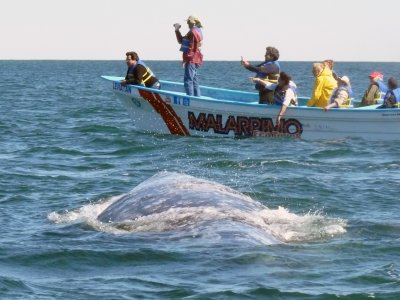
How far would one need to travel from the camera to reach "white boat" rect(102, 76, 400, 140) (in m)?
20.5

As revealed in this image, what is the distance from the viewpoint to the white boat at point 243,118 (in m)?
20.5

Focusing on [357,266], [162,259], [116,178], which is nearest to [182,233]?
[162,259]

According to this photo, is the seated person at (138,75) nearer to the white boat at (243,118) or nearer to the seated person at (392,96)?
the white boat at (243,118)

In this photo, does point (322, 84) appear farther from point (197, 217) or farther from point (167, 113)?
point (197, 217)

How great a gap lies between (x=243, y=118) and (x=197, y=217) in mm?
10609

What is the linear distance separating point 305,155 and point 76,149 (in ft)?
15.3

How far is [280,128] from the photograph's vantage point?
68.3 feet

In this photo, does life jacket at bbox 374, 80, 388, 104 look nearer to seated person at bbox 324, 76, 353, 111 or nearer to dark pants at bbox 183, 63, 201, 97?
seated person at bbox 324, 76, 353, 111

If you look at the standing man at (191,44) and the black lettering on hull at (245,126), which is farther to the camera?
the standing man at (191,44)

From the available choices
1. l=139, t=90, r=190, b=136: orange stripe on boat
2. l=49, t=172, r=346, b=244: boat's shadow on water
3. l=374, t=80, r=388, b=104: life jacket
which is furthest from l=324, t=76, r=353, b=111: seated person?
l=49, t=172, r=346, b=244: boat's shadow on water

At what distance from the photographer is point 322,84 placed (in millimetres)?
20688

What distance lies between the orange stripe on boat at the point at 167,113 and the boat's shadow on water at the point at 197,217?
9.38 meters

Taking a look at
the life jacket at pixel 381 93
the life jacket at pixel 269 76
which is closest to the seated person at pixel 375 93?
the life jacket at pixel 381 93

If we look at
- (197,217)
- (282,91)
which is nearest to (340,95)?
(282,91)
